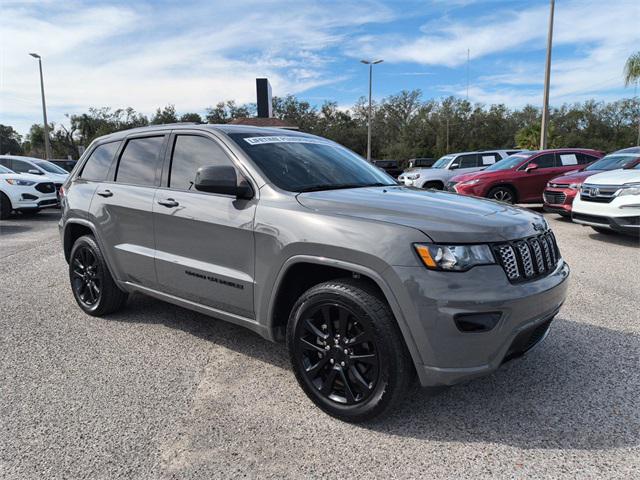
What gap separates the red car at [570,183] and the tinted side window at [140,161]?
27.0 feet

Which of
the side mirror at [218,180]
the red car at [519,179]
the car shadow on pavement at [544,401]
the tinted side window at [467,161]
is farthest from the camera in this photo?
the tinted side window at [467,161]

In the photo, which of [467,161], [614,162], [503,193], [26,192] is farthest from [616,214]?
[26,192]

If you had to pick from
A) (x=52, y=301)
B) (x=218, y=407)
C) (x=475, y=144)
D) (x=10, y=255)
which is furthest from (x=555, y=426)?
(x=475, y=144)

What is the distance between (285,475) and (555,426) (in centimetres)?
151

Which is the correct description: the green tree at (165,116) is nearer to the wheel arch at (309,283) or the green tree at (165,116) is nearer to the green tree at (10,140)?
the green tree at (10,140)

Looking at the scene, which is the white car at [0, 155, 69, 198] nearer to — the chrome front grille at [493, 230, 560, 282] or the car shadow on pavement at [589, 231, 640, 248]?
the car shadow on pavement at [589, 231, 640, 248]

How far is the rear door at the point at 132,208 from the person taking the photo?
12.5 ft

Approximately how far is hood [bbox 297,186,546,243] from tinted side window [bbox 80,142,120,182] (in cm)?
233

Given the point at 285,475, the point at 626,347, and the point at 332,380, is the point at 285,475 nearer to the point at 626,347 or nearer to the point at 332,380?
the point at 332,380

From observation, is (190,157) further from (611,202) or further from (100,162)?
(611,202)

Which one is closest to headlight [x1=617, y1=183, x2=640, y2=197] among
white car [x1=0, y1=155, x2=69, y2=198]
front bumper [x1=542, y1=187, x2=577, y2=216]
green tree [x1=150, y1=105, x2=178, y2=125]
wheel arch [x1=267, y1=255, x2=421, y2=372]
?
front bumper [x1=542, y1=187, x2=577, y2=216]

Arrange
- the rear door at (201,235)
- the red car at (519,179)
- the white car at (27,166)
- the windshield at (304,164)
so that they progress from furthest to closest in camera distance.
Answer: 1. the white car at (27,166)
2. the red car at (519,179)
3. the windshield at (304,164)
4. the rear door at (201,235)

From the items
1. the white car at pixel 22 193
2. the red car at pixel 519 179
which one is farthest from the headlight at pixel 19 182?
the red car at pixel 519 179

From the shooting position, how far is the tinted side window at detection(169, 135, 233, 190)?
137 inches
